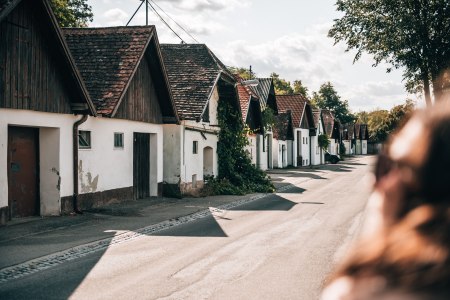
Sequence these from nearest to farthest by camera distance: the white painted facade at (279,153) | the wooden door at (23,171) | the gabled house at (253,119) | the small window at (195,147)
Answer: the wooden door at (23,171)
the small window at (195,147)
the gabled house at (253,119)
the white painted facade at (279,153)

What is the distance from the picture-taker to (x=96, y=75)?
17.8m

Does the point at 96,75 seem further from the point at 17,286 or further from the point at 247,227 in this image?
the point at 17,286

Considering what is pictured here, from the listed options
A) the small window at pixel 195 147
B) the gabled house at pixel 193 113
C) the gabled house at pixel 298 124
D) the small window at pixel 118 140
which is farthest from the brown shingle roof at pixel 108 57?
the gabled house at pixel 298 124

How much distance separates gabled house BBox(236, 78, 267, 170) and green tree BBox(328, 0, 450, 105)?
7457 mm

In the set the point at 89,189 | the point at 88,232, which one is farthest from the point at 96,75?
the point at 88,232

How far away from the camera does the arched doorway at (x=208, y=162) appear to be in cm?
2573

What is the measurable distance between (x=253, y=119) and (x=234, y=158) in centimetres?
1033

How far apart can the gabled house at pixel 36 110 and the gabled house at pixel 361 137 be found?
103694mm

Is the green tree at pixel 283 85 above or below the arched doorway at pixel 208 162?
above

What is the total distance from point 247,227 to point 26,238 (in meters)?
4.77

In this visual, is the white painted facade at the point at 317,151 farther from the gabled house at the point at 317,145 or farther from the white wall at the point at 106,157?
the white wall at the point at 106,157

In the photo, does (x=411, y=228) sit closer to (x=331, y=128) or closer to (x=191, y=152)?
(x=191, y=152)

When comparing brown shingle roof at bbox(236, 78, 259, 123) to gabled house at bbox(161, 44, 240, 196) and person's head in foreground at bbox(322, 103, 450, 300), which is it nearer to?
gabled house at bbox(161, 44, 240, 196)

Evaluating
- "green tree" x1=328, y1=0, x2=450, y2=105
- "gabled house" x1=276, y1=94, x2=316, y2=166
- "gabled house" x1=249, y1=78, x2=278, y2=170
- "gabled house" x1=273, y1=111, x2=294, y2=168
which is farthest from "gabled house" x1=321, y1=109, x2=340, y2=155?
"green tree" x1=328, y1=0, x2=450, y2=105
